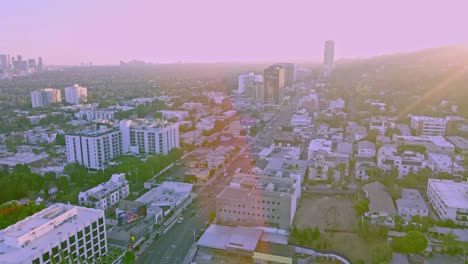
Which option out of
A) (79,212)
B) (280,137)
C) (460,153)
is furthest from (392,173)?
(79,212)

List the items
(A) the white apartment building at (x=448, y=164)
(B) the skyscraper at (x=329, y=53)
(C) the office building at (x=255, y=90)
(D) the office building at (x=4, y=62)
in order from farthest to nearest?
(D) the office building at (x=4, y=62) → (B) the skyscraper at (x=329, y=53) → (C) the office building at (x=255, y=90) → (A) the white apartment building at (x=448, y=164)

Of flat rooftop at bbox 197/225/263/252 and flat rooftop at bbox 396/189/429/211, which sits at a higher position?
flat rooftop at bbox 396/189/429/211

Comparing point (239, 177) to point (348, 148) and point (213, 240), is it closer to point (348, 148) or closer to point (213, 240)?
point (213, 240)

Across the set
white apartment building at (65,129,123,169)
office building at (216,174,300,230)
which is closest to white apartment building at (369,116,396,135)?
office building at (216,174,300,230)

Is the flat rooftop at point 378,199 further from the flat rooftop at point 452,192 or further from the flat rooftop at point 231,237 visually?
the flat rooftop at point 231,237

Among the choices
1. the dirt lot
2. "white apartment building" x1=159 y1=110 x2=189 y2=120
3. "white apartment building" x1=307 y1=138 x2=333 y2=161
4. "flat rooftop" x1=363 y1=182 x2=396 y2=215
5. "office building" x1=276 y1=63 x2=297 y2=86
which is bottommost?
the dirt lot

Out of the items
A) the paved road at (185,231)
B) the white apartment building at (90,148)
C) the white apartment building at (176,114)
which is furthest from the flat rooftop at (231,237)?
the white apartment building at (176,114)

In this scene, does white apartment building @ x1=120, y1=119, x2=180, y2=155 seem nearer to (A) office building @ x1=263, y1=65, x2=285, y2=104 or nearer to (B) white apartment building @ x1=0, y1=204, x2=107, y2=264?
(B) white apartment building @ x1=0, y1=204, x2=107, y2=264
